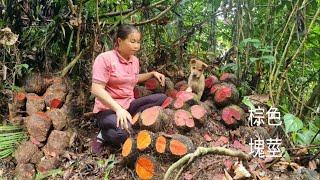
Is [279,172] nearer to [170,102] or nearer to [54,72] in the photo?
[170,102]

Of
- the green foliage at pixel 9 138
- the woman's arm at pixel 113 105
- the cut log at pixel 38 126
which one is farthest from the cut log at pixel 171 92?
the green foliage at pixel 9 138

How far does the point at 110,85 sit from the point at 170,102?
517 millimetres

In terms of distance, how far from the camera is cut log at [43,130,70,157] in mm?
3443

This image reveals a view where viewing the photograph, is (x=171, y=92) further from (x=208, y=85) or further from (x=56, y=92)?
(x=56, y=92)

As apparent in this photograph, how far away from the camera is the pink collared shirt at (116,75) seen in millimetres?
3225

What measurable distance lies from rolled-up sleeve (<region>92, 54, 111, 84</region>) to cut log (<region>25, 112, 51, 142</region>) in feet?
2.27

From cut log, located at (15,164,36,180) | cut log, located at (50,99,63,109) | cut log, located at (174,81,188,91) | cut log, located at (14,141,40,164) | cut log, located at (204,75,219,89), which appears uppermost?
cut log, located at (204,75,219,89)

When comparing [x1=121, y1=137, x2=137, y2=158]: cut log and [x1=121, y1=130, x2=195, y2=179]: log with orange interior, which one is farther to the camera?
[x1=121, y1=137, x2=137, y2=158]: cut log

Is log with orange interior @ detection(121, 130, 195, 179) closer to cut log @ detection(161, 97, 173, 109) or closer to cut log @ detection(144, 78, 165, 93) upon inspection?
cut log @ detection(161, 97, 173, 109)

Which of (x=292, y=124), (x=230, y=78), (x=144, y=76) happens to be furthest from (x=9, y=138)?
(x=292, y=124)

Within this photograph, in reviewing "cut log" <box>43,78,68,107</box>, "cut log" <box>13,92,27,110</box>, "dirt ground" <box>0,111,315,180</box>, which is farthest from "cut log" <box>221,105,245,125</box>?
"cut log" <box>13,92,27,110</box>

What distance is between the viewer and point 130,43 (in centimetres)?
324

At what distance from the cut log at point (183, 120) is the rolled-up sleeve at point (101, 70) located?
0.63 m

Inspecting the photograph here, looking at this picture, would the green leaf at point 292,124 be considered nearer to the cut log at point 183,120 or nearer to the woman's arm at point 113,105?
the cut log at point 183,120
